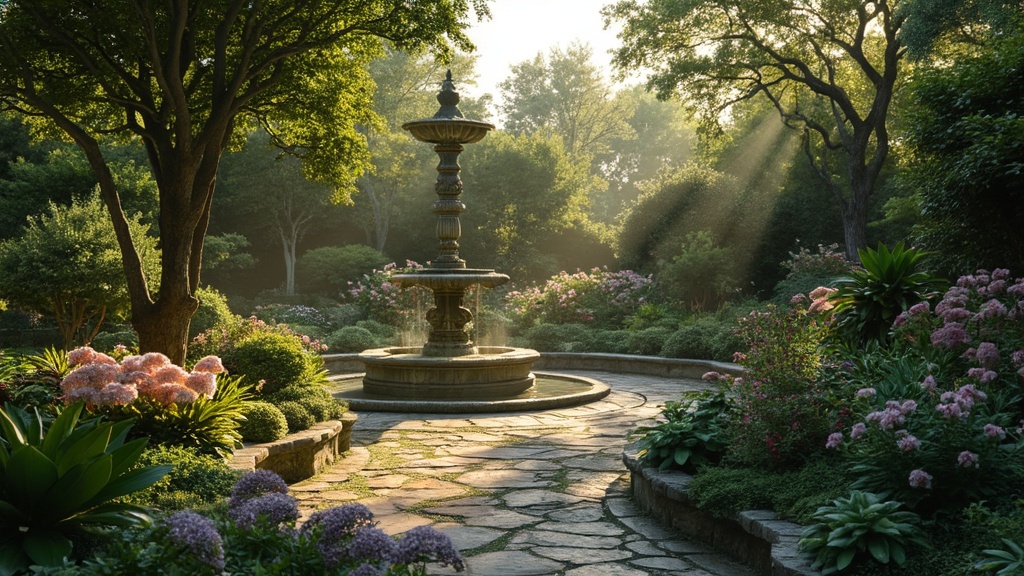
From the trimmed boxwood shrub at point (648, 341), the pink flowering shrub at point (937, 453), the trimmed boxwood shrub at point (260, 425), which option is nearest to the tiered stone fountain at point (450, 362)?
the trimmed boxwood shrub at point (648, 341)

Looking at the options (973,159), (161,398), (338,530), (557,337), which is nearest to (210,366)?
(161,398)

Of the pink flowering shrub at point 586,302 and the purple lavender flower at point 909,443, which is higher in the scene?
the pink flowering shrub at point 586,302

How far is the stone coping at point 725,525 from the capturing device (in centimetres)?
450

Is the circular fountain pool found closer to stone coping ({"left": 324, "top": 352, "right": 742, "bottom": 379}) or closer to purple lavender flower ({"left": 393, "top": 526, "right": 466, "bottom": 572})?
stone coping ({"left": 324, "top": 352, "right": 742, "bottom": 379})

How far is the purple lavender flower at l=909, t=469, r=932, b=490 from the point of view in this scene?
4.18 m

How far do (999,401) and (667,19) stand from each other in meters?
18.2

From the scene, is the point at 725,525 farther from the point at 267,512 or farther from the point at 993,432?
the point at 267,512

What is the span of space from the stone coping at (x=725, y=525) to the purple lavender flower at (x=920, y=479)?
2.10ft

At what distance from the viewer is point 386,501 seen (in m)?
6.70

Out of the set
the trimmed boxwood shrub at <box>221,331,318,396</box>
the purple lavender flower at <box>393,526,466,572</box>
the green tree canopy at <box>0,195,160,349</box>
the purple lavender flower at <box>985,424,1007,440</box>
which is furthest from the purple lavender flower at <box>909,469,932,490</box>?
the green tree canopy at <box>0,195,160,349</box>

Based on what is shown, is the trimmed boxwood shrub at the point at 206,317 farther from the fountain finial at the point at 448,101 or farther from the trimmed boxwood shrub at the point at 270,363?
the trimmed boxwood shrub at the point at 270,363

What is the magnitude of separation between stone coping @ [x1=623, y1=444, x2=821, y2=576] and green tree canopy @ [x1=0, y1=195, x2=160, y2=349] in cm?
1113

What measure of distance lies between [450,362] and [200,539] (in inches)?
360

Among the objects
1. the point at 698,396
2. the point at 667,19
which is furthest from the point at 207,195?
the point at 667,19
